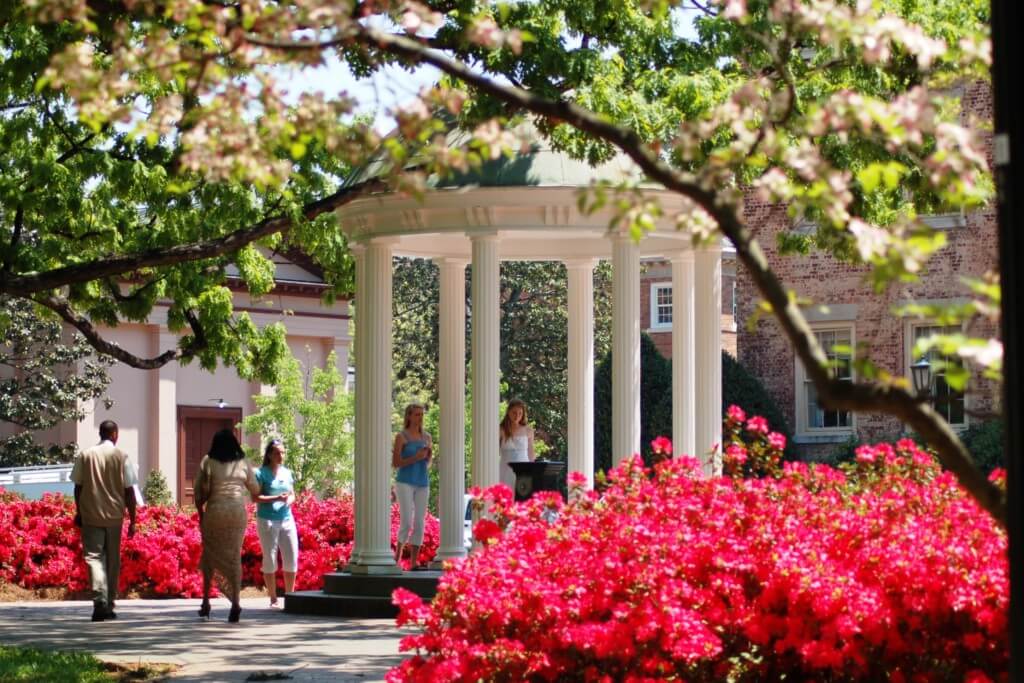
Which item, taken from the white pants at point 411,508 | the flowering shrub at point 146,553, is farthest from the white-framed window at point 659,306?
the white pants at point 411,508

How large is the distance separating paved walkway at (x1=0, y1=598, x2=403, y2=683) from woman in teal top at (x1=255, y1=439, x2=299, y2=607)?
0.54 metres

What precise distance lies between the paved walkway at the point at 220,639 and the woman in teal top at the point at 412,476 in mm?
1661

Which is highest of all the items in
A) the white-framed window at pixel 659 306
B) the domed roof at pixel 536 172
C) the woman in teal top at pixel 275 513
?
the white-framed window at pixel 659 306

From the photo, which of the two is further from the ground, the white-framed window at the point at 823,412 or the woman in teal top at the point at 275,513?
the white-framed window at the point at 823,412

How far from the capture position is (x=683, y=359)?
18.8 metres

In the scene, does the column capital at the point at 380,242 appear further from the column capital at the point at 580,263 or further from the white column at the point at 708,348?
the white column at the point at 708,348

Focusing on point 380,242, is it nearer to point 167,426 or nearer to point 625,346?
point 625,346

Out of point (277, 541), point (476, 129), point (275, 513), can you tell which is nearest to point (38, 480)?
point (277, 541)

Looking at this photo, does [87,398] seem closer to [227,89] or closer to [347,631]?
[347,631]

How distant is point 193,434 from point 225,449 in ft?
89.7

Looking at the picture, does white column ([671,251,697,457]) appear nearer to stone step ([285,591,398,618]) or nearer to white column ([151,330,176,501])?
stone step ([285,591,398,618])

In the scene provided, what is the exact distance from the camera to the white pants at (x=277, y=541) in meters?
18.2

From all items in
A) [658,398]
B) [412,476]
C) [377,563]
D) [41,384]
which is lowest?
[377,563]

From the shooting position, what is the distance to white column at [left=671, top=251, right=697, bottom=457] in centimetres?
1867
